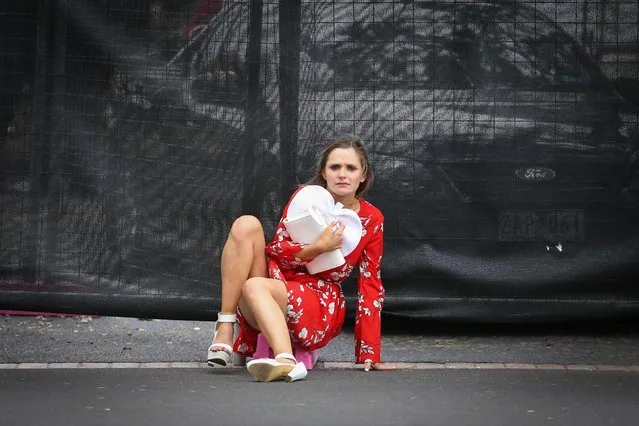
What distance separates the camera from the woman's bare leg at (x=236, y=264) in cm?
495

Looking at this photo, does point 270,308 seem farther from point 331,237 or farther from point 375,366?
point 375,366

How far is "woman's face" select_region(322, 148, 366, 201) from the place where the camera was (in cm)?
509

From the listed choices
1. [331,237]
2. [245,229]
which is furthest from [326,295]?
[245,229]

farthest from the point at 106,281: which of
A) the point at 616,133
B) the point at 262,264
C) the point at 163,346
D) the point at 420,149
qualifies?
the point at 616,133

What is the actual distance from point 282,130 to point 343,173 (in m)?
0.53

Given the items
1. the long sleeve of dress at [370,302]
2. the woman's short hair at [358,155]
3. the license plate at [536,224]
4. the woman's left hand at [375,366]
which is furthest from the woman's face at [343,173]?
the license plate at [536,224]

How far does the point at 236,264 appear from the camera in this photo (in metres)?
4.96

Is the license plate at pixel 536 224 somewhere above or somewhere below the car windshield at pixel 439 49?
below

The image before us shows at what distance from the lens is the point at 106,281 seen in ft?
18.2

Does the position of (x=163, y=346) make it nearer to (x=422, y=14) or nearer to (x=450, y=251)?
(x=450, y=251)

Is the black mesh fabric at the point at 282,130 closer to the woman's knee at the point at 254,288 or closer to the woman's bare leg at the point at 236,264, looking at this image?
Answer: the woman's bare leg at the point at 236,264

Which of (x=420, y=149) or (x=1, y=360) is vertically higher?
(x=420, y=149)

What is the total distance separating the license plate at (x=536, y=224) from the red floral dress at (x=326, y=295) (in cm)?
71

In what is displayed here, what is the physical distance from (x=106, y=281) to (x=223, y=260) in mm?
790
